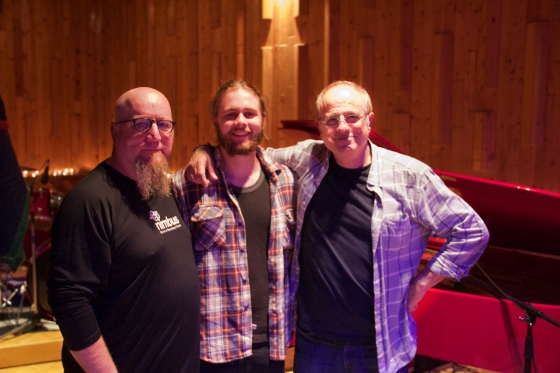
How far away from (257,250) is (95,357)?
2.22 ft

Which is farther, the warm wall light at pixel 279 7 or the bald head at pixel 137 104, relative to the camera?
the warm wall light at pixel 279 7

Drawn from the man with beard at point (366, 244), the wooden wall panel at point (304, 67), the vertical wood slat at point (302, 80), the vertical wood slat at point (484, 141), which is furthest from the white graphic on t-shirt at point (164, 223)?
the vertical wood slat at point (302, 80)

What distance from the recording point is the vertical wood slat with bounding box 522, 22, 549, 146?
4055 mm

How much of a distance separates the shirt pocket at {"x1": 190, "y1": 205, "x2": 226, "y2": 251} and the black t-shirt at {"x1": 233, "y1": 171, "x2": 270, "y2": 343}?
0.33 ft

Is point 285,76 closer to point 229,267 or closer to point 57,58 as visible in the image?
Answer: point 57,58

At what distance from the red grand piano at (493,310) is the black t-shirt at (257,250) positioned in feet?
2.00

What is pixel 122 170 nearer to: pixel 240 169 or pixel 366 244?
pixel 240 169

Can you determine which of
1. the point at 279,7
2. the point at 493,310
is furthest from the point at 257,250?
the point at 279,7

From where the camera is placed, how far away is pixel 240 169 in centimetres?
192

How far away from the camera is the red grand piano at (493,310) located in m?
2.15

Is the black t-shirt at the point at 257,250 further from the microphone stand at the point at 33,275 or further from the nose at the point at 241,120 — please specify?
the microphone stand at the point at 33,275

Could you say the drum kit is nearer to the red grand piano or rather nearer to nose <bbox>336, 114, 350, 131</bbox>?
the red grand piano

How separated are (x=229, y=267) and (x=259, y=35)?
13.9 ft

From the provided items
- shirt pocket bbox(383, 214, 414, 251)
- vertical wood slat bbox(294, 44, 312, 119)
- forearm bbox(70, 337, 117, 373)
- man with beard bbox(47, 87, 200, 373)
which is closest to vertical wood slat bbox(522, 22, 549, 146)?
vertical wood slat bbox(294, 44, 312, 119)
